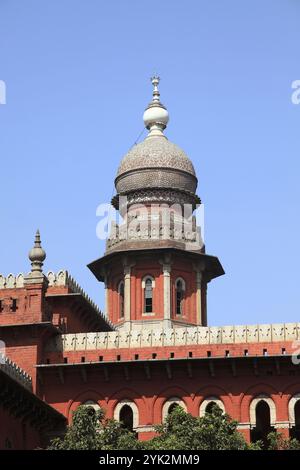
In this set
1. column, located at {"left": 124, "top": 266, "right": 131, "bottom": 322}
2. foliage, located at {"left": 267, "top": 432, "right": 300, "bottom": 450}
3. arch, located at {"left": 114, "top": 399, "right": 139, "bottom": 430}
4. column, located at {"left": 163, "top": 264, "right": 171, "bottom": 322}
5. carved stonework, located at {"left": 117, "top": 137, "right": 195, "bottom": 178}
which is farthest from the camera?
carved stonework, located at {"left": 117, "top": 137, "right": 195, "bottom": 178}

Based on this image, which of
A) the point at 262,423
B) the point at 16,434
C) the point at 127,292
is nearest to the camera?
the point at 16,434

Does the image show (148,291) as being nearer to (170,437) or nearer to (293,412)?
(293,412)

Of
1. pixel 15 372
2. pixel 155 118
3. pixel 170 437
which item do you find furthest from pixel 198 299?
pixel 170 437

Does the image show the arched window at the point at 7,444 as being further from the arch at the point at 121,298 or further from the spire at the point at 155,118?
the spire at the point at 155,118

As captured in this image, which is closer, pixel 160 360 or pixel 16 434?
pixel 16 434

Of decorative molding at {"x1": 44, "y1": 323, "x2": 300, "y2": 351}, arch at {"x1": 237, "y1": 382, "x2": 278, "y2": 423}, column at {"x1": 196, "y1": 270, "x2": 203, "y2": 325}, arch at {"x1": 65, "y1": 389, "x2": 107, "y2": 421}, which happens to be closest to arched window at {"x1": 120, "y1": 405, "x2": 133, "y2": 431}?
arch at {"x1": 65, "y1": 389, "x2": 107, "y2": 421}

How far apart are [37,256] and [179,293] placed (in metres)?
11.2

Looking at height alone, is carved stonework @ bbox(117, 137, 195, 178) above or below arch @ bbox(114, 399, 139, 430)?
above

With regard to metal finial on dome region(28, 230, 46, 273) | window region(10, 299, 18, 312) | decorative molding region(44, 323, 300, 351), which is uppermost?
metal finial on dome region(28, 230, 46, 273)

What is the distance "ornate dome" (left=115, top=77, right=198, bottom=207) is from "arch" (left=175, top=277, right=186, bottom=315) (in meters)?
3.84

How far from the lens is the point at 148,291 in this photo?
53.3m

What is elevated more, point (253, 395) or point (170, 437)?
point (253, 395)

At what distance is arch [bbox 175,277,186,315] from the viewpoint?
5331 cm

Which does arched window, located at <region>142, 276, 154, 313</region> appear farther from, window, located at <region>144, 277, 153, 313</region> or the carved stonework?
the carved stonework
